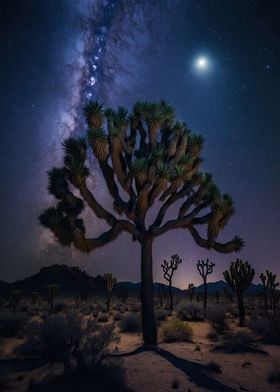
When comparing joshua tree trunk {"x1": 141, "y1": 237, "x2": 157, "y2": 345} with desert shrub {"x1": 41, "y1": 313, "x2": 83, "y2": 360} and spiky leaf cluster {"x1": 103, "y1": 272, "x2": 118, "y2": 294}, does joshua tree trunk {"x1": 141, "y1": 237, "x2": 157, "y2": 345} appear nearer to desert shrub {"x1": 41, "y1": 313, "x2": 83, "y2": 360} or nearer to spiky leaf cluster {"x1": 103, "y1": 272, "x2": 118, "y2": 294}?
desert shrub {"x1": 41, "y1": 313, "x2": 83, "y2": 360}

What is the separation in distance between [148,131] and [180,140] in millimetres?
1184

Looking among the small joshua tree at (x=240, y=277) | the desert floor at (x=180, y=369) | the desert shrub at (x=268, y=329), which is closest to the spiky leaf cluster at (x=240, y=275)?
the small joshua tree at (x=240, y=277)

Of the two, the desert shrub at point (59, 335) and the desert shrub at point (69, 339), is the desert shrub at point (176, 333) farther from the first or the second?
the desert shrub at point (59, 335)

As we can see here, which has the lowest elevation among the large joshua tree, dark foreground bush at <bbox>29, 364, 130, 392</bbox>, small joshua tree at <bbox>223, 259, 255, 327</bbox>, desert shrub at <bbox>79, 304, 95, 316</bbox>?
desert shrub at <bbox>79, 304, 95, 316</bbox>

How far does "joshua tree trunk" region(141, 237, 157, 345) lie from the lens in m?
8.55

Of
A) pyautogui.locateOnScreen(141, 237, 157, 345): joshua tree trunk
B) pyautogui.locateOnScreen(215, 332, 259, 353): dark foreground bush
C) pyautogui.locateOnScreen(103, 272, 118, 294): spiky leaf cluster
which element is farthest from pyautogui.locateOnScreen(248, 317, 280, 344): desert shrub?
pyautogui.locateOnScreen(103, 272, 118, 294): spiky leaf cluster

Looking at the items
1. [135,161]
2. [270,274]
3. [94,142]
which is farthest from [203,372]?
[270,274]

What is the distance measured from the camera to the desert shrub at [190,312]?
16.1 m

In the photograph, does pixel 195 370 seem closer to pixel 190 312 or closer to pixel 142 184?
pixel 142 184

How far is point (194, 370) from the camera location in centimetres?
653

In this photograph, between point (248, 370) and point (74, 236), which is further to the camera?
point (74, 236)

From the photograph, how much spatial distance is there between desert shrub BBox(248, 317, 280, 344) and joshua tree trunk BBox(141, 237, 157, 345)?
4388mm

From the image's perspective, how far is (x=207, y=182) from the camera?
1034cm

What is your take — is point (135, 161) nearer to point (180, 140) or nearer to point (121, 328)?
point (180, 140)
